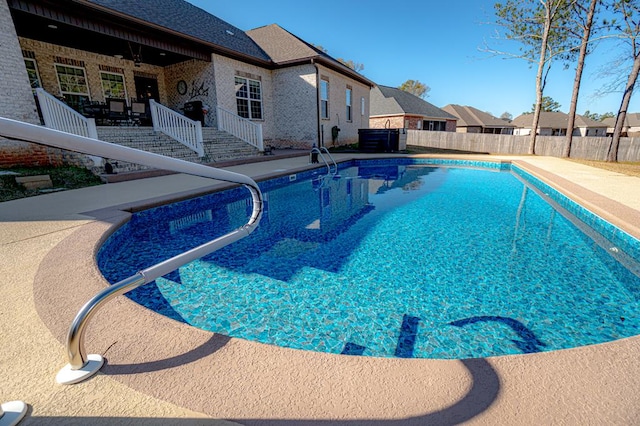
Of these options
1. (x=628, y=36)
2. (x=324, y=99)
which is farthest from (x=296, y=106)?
(x=628, y=36)

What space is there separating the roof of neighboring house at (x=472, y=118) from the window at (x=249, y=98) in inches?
1236

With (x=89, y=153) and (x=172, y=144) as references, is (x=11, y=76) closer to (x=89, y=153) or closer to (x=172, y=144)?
(x=172, y=144)

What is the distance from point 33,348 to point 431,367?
223 centimetres

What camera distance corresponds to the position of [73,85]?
10.9 meters

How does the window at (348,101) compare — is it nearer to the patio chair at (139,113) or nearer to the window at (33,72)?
the patio chair at (139,113)

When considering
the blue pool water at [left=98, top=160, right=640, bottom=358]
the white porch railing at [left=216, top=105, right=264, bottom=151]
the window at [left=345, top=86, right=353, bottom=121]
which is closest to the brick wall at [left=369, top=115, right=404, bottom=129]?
the window at [left=345, top=86, right=353, bottom=121]

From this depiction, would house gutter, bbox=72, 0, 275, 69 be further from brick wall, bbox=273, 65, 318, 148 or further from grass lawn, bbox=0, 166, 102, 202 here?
grass lawn, bbox=0, 166, 102, 202

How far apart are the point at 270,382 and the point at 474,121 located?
45.5 meters

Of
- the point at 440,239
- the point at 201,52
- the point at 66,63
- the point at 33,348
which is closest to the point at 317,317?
the point at 33,348

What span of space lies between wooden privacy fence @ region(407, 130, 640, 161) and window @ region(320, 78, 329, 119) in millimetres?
10390

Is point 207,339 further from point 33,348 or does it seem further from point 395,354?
point 395,354

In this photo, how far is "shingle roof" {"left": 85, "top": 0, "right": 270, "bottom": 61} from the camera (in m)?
9.84

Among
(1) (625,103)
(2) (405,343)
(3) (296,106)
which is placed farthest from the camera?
(3) (296,106)

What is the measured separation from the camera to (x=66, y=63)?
10.6m
